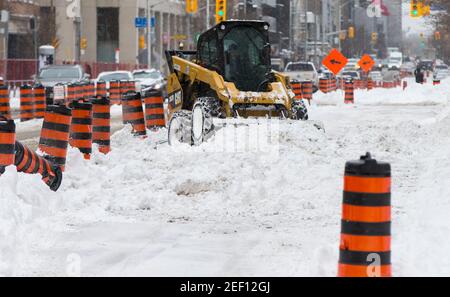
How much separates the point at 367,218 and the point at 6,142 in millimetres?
5855

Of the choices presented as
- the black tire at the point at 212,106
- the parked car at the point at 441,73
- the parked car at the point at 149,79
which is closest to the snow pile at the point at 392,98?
the parked car at the point at 149,79

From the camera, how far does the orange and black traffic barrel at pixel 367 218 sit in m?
7.55

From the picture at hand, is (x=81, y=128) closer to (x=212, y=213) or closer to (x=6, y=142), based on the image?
(x=6, y=142)

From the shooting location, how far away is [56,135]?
598 inches

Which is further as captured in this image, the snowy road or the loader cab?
the loader cab

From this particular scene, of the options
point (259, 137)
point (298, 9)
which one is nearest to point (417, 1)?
point (259, 137)

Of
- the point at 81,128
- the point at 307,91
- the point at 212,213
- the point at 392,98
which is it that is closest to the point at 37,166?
the point at 212,213

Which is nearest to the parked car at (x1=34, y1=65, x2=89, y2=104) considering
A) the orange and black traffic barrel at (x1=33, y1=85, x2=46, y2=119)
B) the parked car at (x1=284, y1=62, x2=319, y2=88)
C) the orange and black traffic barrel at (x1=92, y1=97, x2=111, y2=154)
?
the orange and black traffic barrel at (x1=33, y1=85, x2=46, y2=119)

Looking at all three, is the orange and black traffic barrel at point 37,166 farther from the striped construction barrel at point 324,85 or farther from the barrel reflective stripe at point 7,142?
the striped construction barrel at point 324,85

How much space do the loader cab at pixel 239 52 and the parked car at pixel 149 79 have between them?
75.3ft

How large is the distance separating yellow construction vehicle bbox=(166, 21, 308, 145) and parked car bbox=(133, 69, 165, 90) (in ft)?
75.2

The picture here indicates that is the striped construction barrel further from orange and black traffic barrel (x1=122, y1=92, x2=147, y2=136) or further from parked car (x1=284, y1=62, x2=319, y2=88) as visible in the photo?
orange and black traffic barrel (x1=122, y1=92, x2=147, y2=136)

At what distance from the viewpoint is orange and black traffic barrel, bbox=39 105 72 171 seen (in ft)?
49.2
